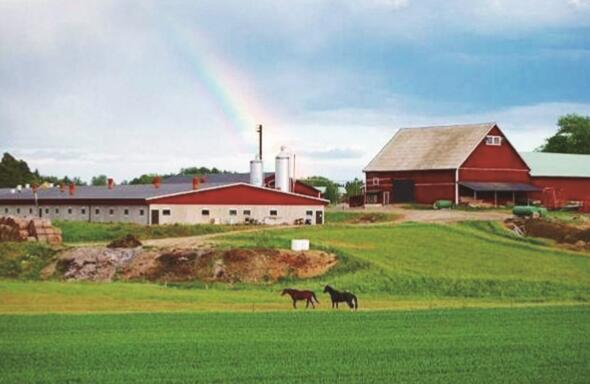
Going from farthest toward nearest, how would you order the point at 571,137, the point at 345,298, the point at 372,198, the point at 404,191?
the point at 571,137
the point at 372,198
the point at 404,191
the point at 345,298

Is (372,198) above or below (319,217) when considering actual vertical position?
above

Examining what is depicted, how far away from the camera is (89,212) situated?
7894 centimetres

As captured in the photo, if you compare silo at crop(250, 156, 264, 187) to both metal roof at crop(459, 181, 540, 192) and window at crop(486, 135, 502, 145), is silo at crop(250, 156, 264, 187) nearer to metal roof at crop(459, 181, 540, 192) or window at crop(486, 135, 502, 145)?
metal roof at crop(459, 181, 540, 192)

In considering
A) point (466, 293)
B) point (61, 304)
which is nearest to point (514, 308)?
point (466, 293)

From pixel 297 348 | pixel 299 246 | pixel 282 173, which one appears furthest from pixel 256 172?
pixel 297 348

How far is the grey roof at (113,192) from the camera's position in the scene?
74787 mm

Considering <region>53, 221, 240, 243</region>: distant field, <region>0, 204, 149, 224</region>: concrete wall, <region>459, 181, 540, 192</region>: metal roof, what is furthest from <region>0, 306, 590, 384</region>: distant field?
<region>459, 181, 540, 192</region>: metal roof

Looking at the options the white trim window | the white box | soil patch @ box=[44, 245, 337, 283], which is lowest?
soil patch @ box=[44, 245, 337, 283]

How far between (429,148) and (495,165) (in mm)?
5361

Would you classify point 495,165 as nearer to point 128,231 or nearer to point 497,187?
point 497,187

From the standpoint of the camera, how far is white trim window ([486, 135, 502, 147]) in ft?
282

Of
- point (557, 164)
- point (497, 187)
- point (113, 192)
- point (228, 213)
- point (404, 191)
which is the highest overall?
point (557, 164)

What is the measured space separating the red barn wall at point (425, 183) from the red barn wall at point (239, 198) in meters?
A: 11.3

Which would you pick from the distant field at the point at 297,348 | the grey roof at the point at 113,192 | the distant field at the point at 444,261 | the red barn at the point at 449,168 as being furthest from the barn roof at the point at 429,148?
the distant field at the point at 297,348
